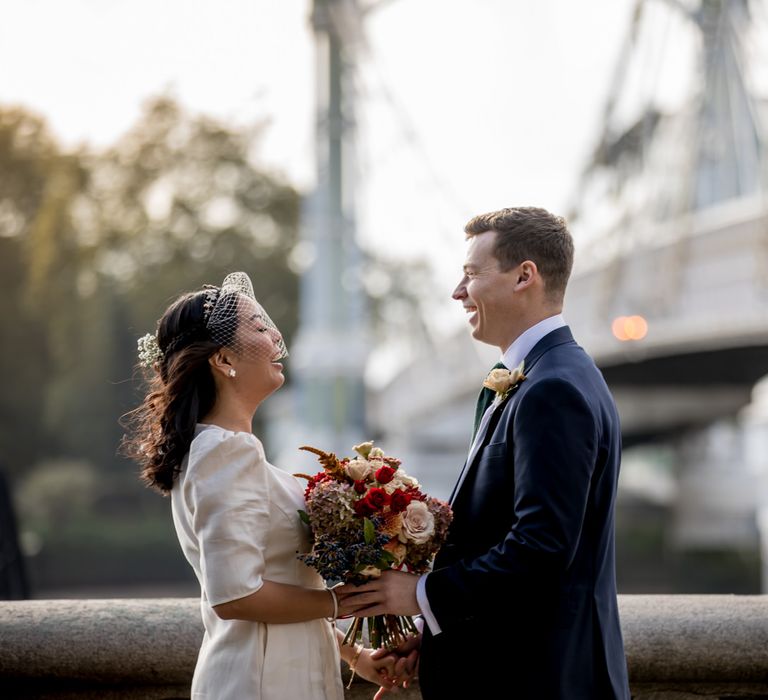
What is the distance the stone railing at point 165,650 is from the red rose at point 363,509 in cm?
61

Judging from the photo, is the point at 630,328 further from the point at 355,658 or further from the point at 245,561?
the point at 245,561

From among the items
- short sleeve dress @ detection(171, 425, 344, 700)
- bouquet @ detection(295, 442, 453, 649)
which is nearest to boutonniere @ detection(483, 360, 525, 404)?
bouquet @ detection(295, 442, 453, 649)

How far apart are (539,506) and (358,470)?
1.40 ft

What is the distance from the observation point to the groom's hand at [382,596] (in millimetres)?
2422

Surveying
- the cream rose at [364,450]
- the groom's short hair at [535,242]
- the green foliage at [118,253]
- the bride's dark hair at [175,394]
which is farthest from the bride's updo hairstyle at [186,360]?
the green foliage at [118,253]

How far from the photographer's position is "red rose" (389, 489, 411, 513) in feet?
8.02

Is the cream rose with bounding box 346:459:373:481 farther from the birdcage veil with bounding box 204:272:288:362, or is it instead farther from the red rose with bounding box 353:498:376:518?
the birdcage veil with bounding box 204:272:288:362

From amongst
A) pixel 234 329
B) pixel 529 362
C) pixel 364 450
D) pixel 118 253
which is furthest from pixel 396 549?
pixel 118 253

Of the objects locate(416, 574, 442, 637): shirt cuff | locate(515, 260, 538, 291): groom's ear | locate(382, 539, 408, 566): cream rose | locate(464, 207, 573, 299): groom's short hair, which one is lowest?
locate(416, 574, 442, 637): shirt cuff

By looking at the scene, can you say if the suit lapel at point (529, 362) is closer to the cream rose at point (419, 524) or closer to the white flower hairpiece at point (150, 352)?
the cream rose at point (419, 524)

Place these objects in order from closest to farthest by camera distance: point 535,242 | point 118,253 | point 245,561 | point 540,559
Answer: point 540,559 → point 245,561 → point 535,242 → point 118,253

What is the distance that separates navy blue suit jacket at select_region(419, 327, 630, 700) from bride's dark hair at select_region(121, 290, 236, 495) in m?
0.57

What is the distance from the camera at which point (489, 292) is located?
2514 millimetres

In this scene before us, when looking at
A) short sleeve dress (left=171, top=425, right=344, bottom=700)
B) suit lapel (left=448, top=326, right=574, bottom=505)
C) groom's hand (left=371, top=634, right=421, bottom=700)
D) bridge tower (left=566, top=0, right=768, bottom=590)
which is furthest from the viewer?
bridge tower (left=566, top=0, right=768, bottom=590)
